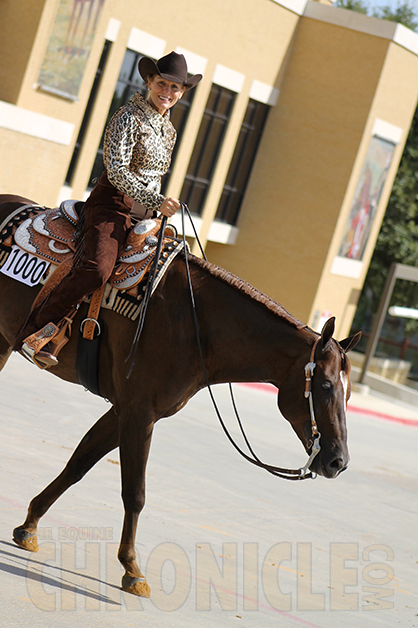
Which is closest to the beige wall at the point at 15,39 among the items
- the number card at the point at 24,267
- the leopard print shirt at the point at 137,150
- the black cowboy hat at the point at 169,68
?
the number card at the point at 24,267

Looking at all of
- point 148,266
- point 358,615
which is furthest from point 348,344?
point 358,615

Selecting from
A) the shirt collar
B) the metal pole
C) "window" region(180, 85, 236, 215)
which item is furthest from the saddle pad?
the metal pole

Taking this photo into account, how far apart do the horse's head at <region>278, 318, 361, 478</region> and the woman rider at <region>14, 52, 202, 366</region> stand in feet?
4.01

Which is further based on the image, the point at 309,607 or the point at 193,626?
the point at 309,607

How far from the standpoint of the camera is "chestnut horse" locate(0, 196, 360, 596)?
4.68 m

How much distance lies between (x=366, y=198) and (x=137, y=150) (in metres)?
21.0

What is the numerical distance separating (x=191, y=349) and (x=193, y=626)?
1601mm

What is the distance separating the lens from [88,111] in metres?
19.9

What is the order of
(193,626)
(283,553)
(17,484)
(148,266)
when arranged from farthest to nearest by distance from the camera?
(283,553)
(17,484)
(148,266)
(193,626)

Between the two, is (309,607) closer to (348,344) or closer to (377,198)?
(348,344)

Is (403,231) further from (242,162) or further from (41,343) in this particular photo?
(41,343)

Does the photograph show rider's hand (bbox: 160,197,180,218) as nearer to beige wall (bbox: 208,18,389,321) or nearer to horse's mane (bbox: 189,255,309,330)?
horse's mane (bbox: 189,255,309,330)

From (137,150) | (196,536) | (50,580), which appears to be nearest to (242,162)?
(196,536)

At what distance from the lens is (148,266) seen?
4941 mm
